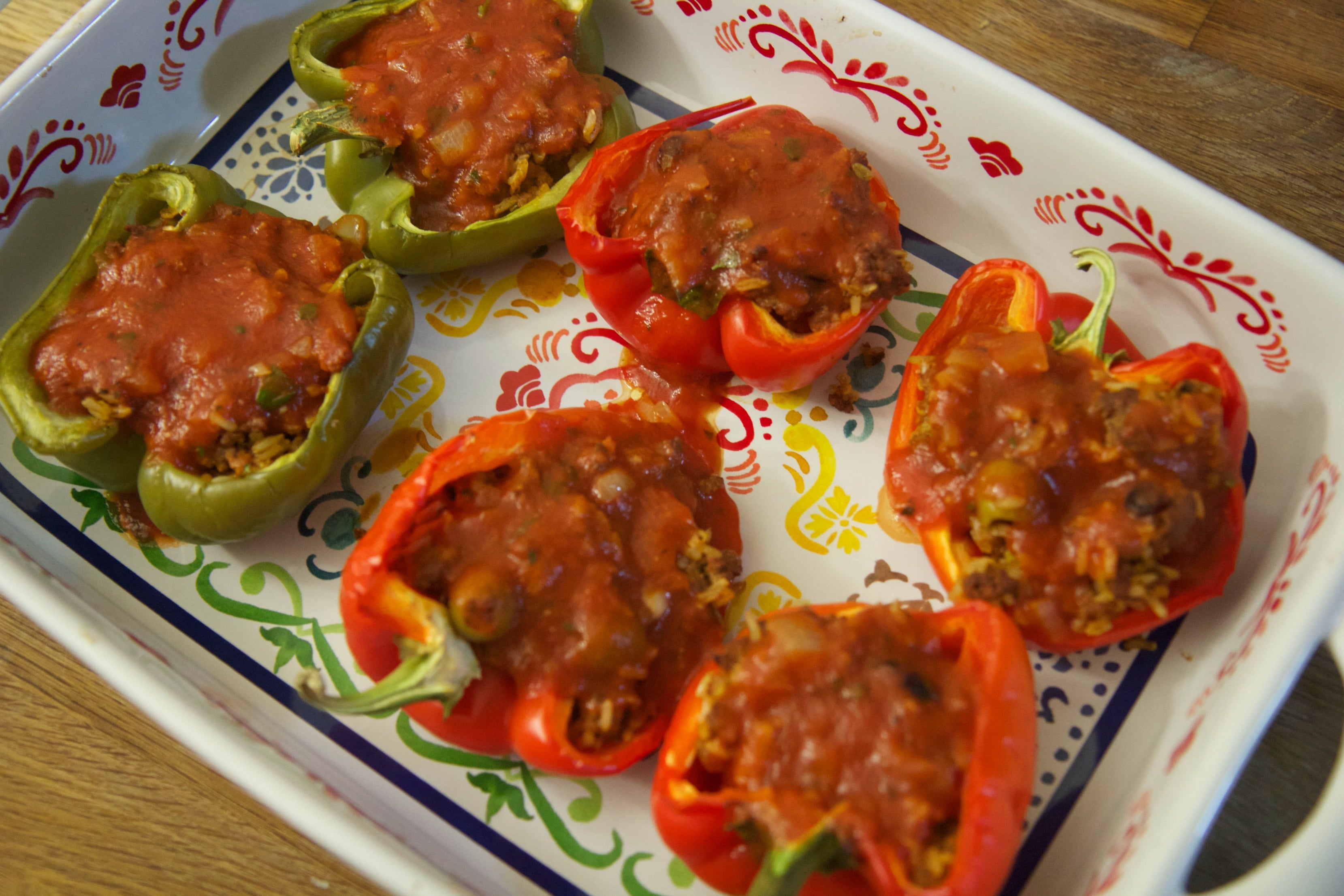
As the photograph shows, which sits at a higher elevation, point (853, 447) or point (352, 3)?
point (352, 3)

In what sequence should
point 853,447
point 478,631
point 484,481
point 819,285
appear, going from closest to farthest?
point 478,631 → point 484,481 → point 819,285 → point 853,447

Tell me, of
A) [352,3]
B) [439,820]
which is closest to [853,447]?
[439,820]

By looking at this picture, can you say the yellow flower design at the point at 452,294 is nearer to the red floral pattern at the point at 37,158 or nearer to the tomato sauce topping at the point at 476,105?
the tomato sauce topping at the point at 476,105

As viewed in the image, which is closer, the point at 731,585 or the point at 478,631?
the point at 478,631

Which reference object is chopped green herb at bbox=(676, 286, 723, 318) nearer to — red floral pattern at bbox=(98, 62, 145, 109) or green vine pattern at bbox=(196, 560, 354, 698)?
green vine pattern at bbox=(196, 560, 354, 698)

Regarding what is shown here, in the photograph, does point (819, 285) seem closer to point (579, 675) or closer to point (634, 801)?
point (579, 675)

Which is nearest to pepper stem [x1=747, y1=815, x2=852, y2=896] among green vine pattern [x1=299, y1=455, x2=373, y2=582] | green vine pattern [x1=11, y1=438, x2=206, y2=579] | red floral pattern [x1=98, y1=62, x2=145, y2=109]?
green vine pattern [x1=299, y1=455, x2=373, y2=582]

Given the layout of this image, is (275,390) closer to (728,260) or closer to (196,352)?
(196,352)
